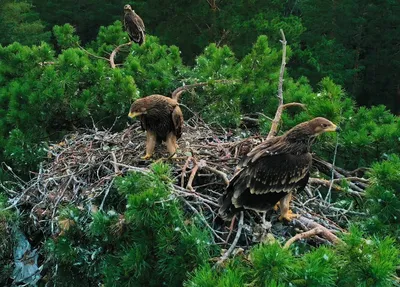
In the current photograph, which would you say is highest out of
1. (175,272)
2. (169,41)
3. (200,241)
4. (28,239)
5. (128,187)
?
(128,187)

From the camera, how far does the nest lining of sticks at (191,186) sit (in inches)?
118

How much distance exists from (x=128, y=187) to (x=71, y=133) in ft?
8.91

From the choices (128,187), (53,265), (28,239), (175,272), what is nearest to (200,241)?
(175,272)

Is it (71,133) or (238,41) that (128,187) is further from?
(238,41)

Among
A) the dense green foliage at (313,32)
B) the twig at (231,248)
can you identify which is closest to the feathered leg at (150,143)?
the twig at (231,248)

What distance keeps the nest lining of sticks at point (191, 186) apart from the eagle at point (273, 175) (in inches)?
4.5

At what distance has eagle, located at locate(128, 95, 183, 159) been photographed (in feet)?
12.1


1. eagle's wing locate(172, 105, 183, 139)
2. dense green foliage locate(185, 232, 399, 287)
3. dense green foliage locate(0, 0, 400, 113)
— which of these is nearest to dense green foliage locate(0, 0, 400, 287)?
dense green foliage locate(185, 232, 399, 287)

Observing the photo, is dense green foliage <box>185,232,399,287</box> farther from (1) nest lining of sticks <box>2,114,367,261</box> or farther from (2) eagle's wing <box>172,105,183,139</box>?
(2) eagle's wing <box>172,105,183,139</box>

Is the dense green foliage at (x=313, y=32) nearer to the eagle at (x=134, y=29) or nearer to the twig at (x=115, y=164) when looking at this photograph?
the eagle at (x=134, y=29)

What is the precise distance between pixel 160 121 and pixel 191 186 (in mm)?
698

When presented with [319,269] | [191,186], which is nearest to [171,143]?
[191,186]

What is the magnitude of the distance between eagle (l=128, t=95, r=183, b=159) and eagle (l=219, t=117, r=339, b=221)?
32.7 inches

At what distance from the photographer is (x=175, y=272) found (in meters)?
2.55
